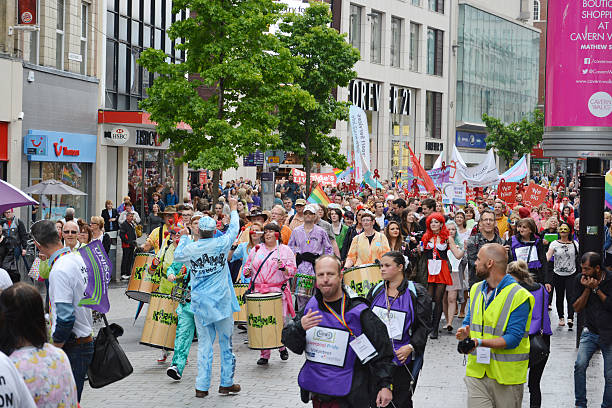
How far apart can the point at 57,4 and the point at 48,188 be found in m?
8.10

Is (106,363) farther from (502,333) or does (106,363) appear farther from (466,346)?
(502,333)

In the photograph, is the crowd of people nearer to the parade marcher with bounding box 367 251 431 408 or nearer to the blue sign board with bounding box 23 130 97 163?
the parade marcher with bounding box 367 251 431 408

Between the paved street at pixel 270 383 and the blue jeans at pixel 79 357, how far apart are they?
206cm

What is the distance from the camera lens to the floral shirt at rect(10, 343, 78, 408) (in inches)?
172

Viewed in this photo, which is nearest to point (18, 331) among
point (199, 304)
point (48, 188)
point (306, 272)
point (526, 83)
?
point (199, 304)

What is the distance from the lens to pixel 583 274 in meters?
8.61

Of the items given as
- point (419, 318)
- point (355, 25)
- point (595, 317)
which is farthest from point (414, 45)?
point (419, 318)

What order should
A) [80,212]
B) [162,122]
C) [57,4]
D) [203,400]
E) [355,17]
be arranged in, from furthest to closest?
[355,17] → [80,212] → [57,4] → [162,122] → [203,400]

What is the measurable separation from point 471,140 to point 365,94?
56.0ft

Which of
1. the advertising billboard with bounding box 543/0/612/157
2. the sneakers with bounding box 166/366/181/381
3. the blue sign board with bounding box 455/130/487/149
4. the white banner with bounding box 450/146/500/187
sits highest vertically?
the blue sign board with bounding box 455/130/487/149

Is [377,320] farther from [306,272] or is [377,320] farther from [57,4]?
[57,4]

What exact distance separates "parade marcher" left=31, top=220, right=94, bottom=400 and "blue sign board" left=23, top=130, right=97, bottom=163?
17.7 metres

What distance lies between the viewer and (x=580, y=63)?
31.2ft

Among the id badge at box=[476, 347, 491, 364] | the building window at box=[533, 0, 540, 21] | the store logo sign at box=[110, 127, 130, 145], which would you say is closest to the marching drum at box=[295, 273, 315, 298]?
the id badge at box=[476, 347, 491, 364]
